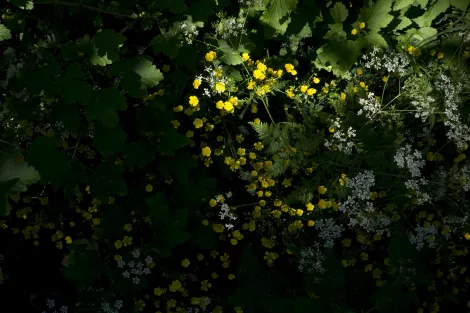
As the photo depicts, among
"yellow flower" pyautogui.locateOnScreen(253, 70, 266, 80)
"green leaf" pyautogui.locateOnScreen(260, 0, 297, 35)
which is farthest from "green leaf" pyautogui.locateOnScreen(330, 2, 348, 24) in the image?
"yellow flower" pyautogui.locateOnScreen(253, 70, 266, 80)

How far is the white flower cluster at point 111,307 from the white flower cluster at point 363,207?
1.74 m

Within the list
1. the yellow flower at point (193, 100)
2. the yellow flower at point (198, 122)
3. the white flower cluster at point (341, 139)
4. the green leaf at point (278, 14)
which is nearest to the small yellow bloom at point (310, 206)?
the white flower cluster at point (341, 139)

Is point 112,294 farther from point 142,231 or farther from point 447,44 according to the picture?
point 447,44

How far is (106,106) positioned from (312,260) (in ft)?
5.72

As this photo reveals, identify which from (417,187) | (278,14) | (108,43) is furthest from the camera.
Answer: (278,14)

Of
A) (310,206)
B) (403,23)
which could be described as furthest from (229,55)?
(403,23)

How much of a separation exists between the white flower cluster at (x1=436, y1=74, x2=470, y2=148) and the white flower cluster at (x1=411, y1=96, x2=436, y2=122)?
0.10 m

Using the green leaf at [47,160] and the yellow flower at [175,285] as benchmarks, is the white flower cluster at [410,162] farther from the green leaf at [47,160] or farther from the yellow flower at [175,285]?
the green leaf at [47,160]

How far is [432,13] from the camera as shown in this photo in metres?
3.45

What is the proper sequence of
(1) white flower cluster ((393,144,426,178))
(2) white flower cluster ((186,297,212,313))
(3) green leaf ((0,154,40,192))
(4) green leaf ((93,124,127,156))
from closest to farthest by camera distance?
(3) green leaf ((0,154,40,192)), (4) green leaf ((93,124,127,156)), (1) white flower cluster ((393,144,426,178)), (2) white flower cluster ((186,297,212,313))

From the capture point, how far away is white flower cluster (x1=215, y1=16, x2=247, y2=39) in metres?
3.43

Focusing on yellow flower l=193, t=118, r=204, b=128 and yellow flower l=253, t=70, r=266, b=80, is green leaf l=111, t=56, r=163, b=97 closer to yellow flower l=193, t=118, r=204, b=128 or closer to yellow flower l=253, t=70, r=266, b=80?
yellow flower l=193, t=118, r=204, b=128

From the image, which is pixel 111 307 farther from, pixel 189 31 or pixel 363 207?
pixel 189 31

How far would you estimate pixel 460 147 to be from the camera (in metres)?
3.33
